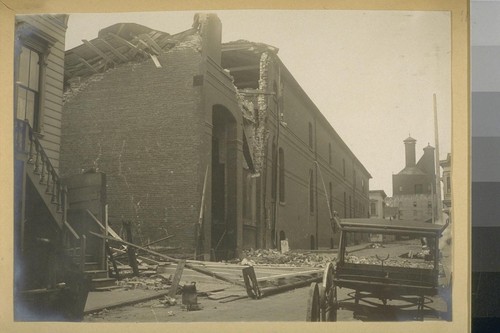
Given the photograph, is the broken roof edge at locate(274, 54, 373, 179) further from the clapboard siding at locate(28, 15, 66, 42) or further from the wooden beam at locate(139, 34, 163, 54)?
the clapboard siding at locate(28, 15, 66, 42)

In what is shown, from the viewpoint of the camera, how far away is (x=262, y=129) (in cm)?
462

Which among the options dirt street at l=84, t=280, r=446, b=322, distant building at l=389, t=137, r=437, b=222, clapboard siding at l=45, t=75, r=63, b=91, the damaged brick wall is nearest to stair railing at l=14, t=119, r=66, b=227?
the damaged brick wall

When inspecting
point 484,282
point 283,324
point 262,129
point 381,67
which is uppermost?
point 381,67

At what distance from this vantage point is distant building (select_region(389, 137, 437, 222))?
4.25m

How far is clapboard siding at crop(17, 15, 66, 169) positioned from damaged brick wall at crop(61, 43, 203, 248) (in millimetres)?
65

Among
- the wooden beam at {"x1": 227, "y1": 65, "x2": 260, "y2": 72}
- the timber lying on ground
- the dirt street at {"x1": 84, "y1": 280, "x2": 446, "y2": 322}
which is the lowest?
the dirt street at {"x1": 84, "y1": 280, "x2": 446, "y2": 322}

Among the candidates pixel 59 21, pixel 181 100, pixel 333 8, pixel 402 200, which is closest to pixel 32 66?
pixel 59 21

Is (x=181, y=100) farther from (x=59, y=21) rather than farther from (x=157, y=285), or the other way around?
(x=157, y=285)

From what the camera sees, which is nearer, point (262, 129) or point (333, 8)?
point (333, 8)

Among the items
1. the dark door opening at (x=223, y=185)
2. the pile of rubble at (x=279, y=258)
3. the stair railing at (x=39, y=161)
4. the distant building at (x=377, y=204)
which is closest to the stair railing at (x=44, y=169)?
the stair railing at (x=39, y=161)

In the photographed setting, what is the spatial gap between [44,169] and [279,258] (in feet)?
6.16

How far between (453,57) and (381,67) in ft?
1.66

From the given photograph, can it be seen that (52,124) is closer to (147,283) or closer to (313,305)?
(147,283)

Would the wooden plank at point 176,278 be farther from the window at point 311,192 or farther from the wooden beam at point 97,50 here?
the wooden beam at point 97,50
